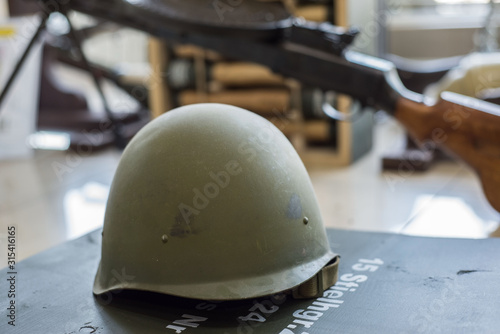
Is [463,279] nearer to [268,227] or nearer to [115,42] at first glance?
[268,227]

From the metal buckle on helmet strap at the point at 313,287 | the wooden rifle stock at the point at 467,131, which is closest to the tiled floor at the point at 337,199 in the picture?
the wooden rifle stock at the point at 467,131

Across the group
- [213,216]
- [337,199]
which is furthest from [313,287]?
[337,199]

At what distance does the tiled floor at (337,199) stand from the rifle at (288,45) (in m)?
0.20

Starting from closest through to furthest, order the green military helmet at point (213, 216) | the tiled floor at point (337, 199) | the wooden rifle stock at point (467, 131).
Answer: the green military helmet at point (213, 216), the wooden rifle stock at point (467, 131), the tiled floor at point (337, 199)

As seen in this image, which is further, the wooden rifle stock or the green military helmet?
the wooden rifle stock

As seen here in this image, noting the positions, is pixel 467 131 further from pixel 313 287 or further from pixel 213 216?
pixel 213 216

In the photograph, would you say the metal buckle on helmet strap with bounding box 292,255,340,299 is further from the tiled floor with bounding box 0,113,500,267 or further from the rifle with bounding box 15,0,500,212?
the rifle with bounding box 15,0,500,212

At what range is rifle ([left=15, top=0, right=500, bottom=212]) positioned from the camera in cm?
174

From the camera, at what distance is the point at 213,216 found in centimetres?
106

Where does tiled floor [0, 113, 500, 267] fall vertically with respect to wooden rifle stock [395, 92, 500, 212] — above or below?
below

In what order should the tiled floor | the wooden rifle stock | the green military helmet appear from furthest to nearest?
the tiled floor
the wooden rifle stock
the green military helmet

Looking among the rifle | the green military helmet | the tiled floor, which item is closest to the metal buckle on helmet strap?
the green military helmet

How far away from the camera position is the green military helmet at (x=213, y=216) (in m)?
1.05

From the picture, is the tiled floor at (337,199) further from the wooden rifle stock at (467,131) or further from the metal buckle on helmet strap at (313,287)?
the metal buckle on helmet strap at (313,287)
